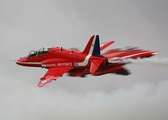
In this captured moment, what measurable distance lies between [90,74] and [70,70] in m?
2.97

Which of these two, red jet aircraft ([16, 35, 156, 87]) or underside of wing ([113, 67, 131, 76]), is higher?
red jet aircraft ([16, 35, 156, 87])

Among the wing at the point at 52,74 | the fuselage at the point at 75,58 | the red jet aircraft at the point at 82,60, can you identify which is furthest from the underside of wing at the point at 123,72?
the wing at the point at 52,74

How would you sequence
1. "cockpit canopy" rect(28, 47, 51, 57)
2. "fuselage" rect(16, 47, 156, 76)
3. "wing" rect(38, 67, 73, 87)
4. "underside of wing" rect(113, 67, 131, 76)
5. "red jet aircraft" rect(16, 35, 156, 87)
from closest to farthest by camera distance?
"wing" rect(38, 67, 73, 87), "red jet aircraft" rect(16, 35, 156, 87), "fuselage" rect(16, 47, 156, 76), "underside of wing" rect(113, 67, 131, 76), "cockpit canopy" rect(28, 47, 51, 57)

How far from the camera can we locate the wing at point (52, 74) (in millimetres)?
72000

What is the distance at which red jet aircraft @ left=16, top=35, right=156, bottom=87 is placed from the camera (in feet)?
242

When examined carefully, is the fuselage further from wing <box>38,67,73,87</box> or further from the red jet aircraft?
wing <box>38,67,73,87</box>

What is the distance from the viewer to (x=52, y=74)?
7412cm

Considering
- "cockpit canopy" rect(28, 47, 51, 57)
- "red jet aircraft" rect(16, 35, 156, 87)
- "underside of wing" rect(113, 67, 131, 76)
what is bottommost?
"underside of wing" rect(113, 67, 131, 76)

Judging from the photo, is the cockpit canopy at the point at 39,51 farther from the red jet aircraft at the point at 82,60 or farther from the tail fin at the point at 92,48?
the tail fin at the point at 92,48

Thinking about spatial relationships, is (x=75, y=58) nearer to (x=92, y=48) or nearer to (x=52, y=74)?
(x=92, y=48)

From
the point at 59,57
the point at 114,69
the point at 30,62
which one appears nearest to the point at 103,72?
the point at 114,69

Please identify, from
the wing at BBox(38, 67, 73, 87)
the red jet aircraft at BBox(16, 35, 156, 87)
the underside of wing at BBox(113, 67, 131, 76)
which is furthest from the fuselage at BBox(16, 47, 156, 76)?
the underside of wing at BBox(113, 67, 131, 76)

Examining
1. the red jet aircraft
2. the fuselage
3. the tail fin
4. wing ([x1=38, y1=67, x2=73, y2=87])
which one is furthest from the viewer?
the tail fin

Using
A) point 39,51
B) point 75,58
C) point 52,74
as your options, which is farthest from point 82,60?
point 39,51
